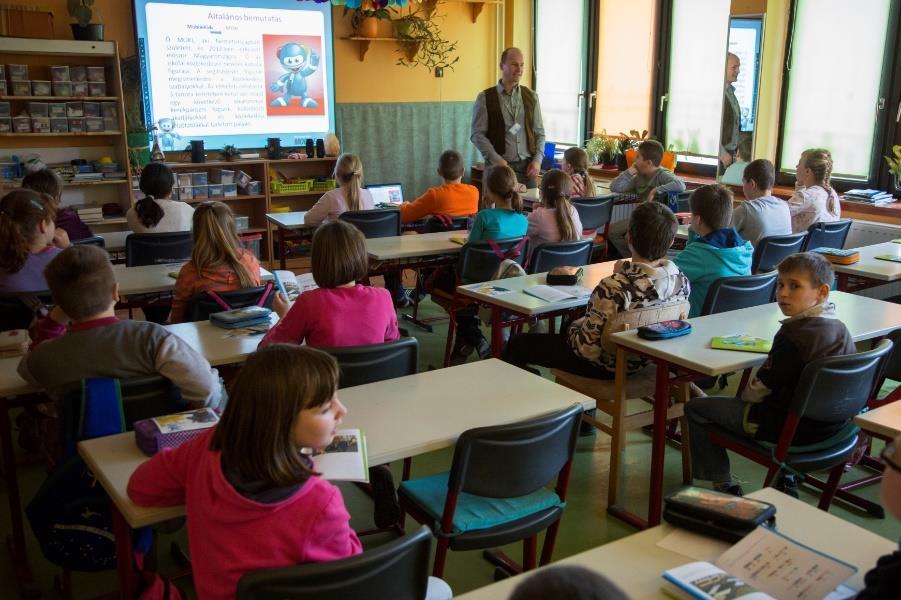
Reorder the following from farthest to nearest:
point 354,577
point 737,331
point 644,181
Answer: point 644,181 → point 737,331 → point 354,577

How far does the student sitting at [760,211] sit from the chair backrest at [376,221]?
212 cm

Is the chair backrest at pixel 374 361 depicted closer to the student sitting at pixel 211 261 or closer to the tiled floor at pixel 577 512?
the tiled floor at pixel 577 512

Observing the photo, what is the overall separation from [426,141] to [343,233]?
6352mm

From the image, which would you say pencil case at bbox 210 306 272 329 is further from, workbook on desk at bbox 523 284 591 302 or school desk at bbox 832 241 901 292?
school desk at bbox 832 241 901 292

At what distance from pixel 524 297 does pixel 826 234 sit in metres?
2.44

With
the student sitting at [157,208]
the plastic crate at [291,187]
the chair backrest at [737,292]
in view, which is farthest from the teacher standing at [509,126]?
the chair backrest at [737,292]

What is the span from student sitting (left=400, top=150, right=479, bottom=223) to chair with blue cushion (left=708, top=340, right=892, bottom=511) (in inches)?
124

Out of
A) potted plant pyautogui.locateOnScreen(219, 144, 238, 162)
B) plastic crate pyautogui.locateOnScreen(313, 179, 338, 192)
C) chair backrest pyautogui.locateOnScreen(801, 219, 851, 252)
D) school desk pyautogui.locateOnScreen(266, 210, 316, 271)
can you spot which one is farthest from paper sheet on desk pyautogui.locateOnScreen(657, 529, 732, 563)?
plastic crate pyautogui.locateOnScreen(313, 179, 338, 192)

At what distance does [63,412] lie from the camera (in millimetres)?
2295

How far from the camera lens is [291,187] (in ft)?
26.6

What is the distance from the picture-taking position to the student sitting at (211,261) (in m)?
3.54

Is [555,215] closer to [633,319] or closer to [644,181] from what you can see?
[633,319]

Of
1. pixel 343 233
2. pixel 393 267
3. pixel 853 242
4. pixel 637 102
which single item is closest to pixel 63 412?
pixel 343 233

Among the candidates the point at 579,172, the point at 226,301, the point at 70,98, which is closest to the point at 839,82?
the point at 579,172
